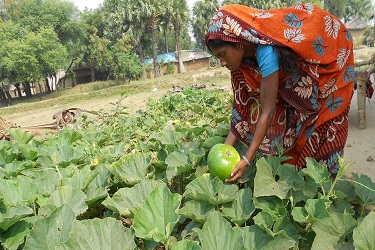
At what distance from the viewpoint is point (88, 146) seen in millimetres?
4012

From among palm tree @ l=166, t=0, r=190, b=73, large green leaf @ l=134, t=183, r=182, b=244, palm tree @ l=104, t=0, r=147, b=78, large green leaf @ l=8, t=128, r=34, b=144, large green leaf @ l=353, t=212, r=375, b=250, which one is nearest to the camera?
large green leaf @ l=353, t=212, r=375, b=250

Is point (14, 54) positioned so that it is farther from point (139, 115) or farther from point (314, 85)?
point (314, 85)

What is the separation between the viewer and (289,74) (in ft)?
7.15

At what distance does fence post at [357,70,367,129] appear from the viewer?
15.7 ft

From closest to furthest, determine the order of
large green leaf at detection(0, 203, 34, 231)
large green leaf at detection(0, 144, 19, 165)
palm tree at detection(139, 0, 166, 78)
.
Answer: large green leaf at detection(0, 203, 34, 231) < large green leaf at detection(0, 144, 19, 165) < palm tree at detection(139, 0, 166, 78)

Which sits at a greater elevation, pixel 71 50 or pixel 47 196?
pixel 71 50

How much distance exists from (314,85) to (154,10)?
34.6 meters

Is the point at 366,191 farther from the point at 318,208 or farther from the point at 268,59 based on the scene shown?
the point at 268,59

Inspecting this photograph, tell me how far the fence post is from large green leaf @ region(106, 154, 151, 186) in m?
3.48

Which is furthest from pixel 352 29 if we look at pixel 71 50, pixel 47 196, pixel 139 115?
pixel 47 196

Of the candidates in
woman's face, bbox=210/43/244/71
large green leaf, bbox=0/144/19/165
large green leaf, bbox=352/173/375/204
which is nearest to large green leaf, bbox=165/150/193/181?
woman's face, bbox=210/43/244/71

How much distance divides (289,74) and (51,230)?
1.63m

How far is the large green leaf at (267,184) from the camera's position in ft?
6.04

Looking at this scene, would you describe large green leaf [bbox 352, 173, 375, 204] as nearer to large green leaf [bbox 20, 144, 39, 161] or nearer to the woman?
the woman
